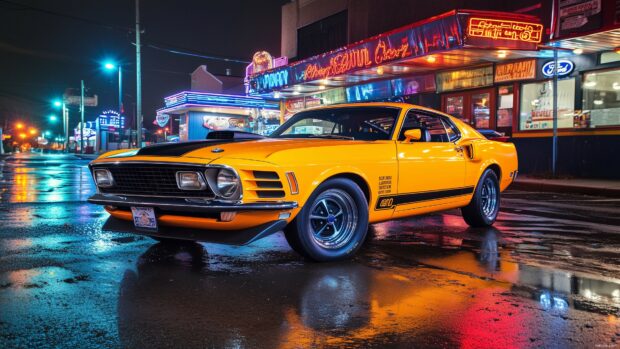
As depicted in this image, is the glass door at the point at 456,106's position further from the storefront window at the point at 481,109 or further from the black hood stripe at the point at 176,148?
the black hood stripe at the point at 176,148

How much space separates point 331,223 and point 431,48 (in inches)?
460

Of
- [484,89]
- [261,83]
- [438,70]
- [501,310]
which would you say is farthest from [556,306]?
[261,83]

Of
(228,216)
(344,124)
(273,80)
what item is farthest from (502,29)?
(228,216)

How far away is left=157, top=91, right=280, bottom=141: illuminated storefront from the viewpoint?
34.8m

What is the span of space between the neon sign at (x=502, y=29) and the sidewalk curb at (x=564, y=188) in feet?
12.5

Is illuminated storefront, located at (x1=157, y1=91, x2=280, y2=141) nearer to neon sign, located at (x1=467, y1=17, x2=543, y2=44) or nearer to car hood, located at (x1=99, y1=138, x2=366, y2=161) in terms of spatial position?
neon sign, located at (x1=467, y1=17, x2=543, y2=44)

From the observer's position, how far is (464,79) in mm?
17828

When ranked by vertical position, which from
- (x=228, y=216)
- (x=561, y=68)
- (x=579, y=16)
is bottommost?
(x=228, y=216)

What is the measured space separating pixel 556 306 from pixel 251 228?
223 centimetres

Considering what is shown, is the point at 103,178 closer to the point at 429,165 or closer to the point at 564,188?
the point at 429,165

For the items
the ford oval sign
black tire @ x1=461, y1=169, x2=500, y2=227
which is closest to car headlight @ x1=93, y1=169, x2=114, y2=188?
black tire @ x1=461, y1=169, x2=500, y2=227

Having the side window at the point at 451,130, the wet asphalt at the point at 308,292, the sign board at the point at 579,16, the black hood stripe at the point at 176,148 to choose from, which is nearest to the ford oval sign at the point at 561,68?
the sign board at the point at 579,16

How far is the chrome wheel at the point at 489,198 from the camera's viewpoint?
702cm

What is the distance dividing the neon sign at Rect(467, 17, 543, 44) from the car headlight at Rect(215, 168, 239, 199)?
38.6 ft
